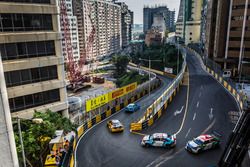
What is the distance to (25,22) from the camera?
2438 cm

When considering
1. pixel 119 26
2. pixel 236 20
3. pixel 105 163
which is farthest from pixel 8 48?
pixel 119 26

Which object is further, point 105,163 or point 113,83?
point 113,83

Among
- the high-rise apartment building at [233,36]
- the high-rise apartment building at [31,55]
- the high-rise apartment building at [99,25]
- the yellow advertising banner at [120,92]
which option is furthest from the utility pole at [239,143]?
the high-rise apartment building at [99,25]

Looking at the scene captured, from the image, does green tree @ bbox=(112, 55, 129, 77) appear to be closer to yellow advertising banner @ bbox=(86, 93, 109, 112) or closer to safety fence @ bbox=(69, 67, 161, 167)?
safety fence @ bbox=(69, 67, 161, 167)

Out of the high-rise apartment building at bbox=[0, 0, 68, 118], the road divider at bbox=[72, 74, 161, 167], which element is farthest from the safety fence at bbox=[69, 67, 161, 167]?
the high-rise apartment building at bbox=[0, 0, 68, 118]

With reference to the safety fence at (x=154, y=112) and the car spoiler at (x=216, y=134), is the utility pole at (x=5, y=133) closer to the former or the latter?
the safety fence at (x=154, y=112)

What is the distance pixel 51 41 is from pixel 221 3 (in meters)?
56.4

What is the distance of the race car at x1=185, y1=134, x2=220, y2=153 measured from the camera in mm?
21766

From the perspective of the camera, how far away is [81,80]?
91125mm

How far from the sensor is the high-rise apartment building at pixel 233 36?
58.6 meters

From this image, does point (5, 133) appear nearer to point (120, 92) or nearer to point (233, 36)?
point (120, 92)

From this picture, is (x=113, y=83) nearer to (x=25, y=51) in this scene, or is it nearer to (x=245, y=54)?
(x=245, y=54)

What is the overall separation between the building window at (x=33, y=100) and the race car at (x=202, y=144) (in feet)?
58.9

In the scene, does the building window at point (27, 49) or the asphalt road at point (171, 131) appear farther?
the building window at point (27, 49)
